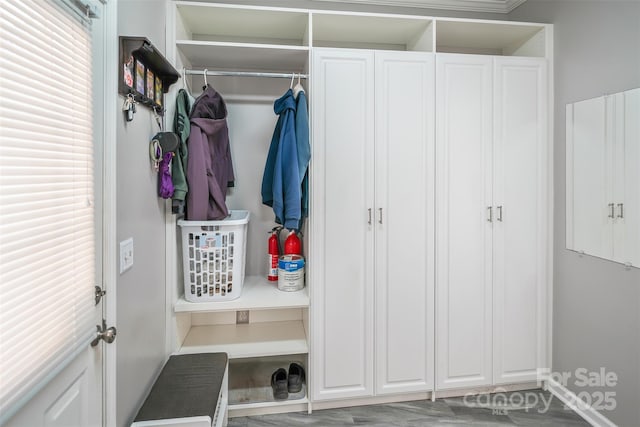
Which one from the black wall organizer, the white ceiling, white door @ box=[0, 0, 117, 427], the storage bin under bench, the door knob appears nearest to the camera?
white door @ box=[0, 0, 117, 427]

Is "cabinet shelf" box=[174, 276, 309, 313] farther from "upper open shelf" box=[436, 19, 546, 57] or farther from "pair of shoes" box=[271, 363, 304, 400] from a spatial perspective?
"upper open shelf" box=[436, 19, 546, 57]

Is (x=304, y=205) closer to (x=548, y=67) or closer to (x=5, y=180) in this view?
(x=5, y=180)

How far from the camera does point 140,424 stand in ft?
4.59

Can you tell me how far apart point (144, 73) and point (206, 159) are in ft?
1.85

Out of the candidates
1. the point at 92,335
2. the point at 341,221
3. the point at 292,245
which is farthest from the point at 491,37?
the point at 92,335

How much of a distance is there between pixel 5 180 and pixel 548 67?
2.79 m

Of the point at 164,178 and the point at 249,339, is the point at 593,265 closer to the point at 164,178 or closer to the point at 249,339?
the point at 249,339

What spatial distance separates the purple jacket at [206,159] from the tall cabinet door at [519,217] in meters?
1.73

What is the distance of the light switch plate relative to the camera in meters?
1.34

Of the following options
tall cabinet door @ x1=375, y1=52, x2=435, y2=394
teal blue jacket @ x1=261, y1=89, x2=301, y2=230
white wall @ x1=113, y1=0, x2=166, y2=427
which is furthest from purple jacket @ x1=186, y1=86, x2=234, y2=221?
tall cabinet door @ x1=375, y1=52, x2=435, y2=394

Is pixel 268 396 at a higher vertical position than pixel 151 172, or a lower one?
lower

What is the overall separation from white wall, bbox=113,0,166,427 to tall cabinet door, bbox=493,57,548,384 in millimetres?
2014

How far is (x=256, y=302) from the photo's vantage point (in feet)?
6.75

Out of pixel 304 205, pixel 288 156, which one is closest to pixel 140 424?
pixel 304 205
